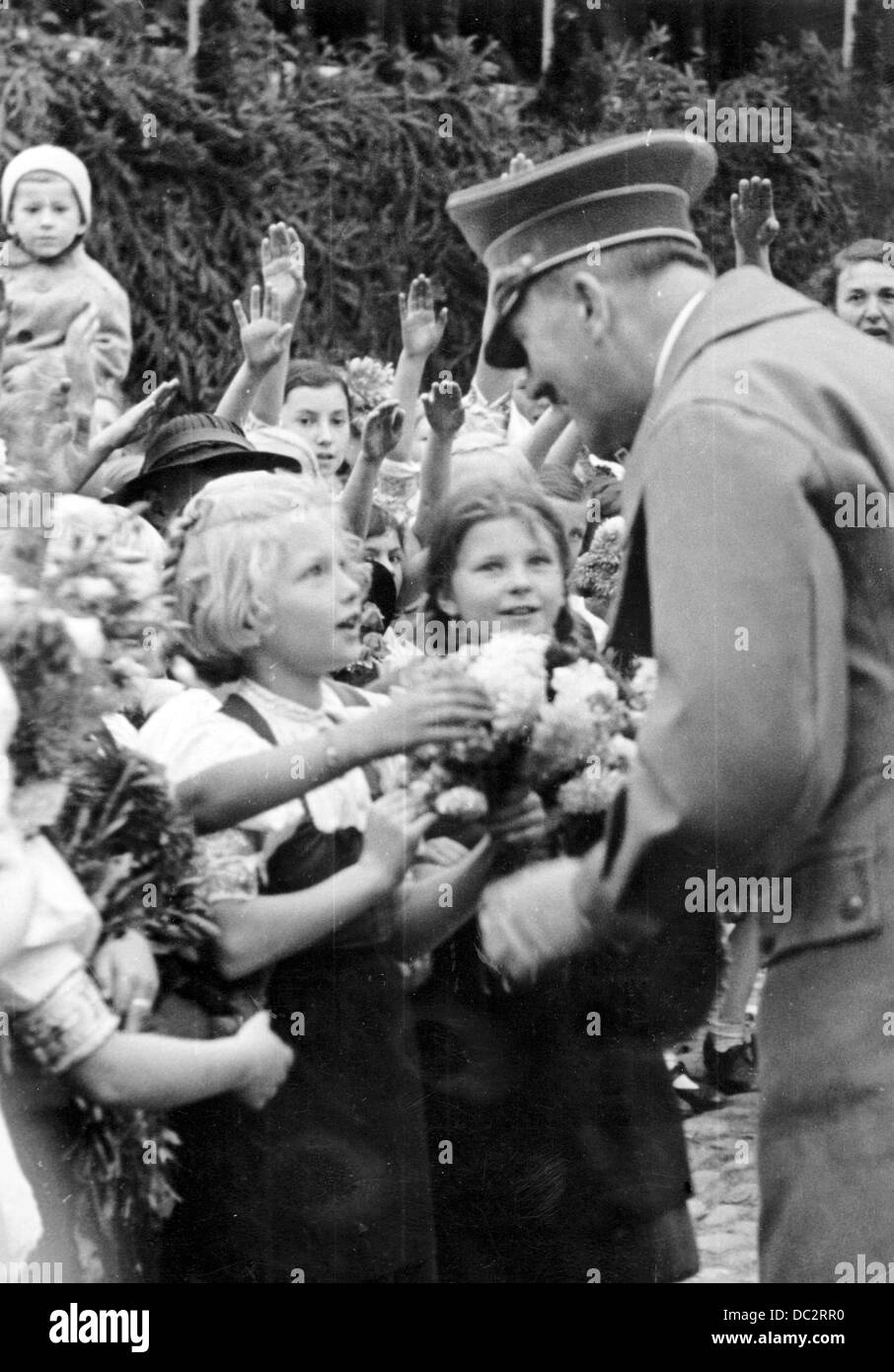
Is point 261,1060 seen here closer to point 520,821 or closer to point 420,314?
point 520,821

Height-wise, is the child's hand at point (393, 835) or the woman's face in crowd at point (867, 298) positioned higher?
the woman's face in crowd at point (867, 298)

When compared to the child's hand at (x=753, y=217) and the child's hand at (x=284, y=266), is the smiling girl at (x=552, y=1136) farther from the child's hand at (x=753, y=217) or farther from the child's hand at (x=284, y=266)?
the child's hand at (x=753, y=217)

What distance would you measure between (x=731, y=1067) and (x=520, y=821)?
1.81ft

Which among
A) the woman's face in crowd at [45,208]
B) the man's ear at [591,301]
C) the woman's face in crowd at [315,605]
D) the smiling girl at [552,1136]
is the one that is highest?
the woman's face in crowd at [45,208]

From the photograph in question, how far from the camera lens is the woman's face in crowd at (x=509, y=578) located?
3428 millimetres

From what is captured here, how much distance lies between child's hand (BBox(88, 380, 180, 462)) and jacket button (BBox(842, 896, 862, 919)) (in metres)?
1.45

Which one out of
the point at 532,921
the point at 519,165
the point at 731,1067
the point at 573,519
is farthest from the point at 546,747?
the point at 519,165

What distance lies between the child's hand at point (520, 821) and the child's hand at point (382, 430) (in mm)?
655

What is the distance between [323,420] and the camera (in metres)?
3.52

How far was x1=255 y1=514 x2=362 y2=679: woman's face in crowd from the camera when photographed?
11.2ft

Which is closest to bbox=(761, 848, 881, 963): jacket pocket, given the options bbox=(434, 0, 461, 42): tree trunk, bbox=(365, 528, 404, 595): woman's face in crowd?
bbox=(365, 528, 404, 595): woman's face in crowd

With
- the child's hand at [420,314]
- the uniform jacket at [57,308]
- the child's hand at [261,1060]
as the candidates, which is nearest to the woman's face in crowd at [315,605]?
the child's hand at [420,314]
